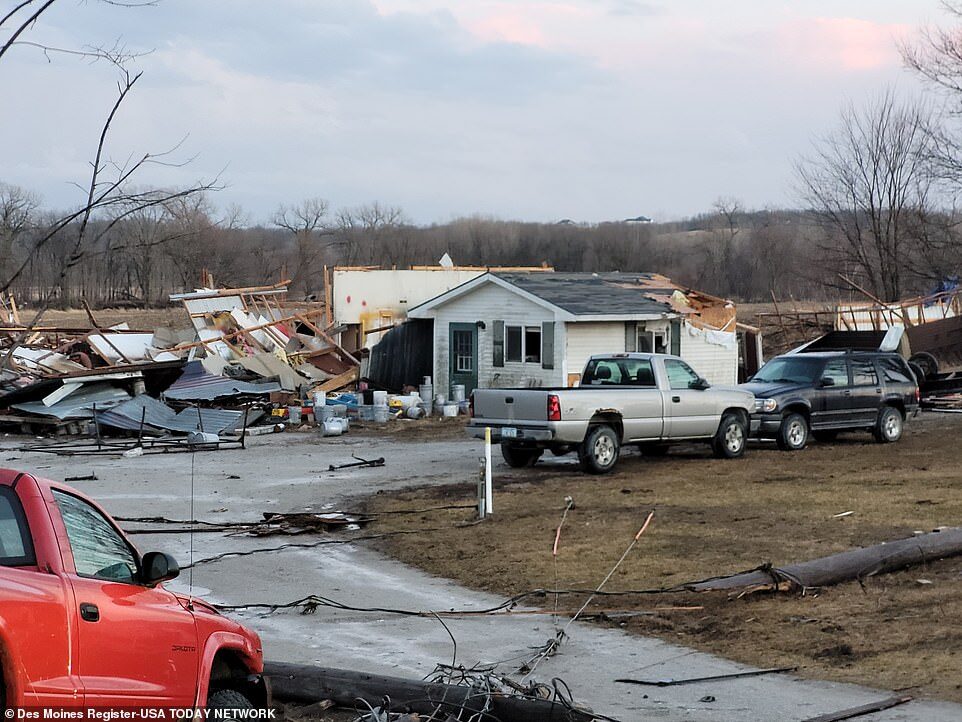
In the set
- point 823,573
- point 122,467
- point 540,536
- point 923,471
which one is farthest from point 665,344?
point 823,573

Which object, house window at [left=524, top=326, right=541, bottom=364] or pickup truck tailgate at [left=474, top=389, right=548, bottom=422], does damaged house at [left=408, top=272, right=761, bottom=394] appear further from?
pickup truck tailgate at [left=474, top=389, right=548, bottom=422]

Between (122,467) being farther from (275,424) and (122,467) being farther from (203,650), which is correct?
(203,650)

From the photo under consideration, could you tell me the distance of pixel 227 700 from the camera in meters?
6.09

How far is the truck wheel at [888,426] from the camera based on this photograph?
78.5 feet

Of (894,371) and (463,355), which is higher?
(463,355)

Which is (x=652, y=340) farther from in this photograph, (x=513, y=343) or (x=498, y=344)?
(x=498, y=344)

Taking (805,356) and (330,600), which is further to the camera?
(805,356)

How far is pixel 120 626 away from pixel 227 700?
51.2 inches

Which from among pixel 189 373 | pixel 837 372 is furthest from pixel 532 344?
pixel 837 372

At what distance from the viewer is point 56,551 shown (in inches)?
192

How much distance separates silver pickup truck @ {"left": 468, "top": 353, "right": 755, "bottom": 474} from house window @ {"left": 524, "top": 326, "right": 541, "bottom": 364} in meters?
9.54

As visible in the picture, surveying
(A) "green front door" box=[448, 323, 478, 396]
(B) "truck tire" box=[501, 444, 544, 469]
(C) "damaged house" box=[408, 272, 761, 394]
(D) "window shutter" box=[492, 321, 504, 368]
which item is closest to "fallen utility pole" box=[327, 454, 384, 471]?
(B) "truck tire" box=[501, 444, 544, 469]

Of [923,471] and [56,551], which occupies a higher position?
[56,551]

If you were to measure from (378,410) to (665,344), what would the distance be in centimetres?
851
